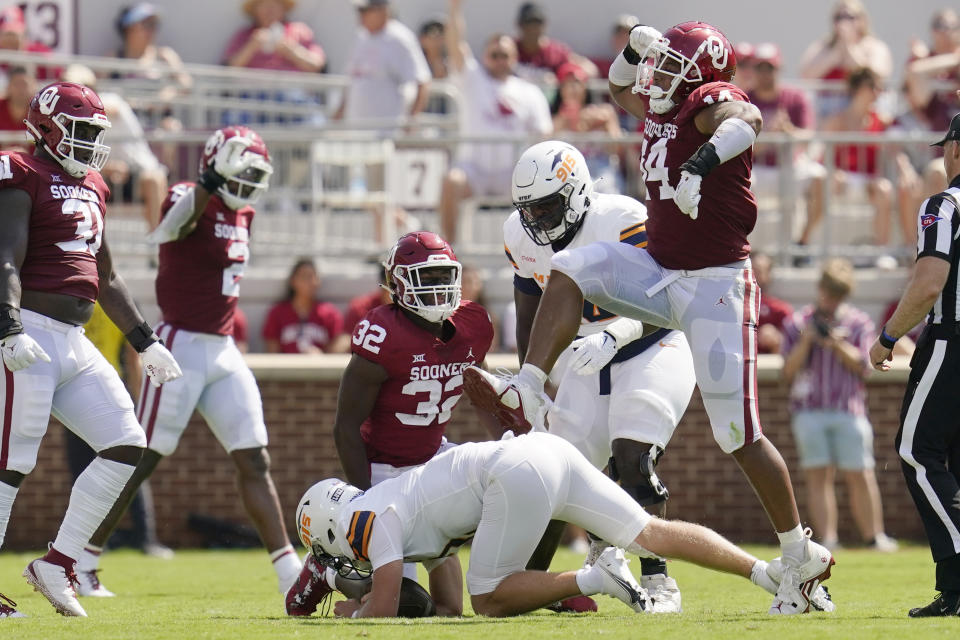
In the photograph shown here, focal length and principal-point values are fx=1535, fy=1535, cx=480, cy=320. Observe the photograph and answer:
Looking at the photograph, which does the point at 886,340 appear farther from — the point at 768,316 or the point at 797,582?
the point at 768,316

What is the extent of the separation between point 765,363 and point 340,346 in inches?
131

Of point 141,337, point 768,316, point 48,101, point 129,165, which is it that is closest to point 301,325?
point 129,165

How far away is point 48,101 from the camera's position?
6.81 m

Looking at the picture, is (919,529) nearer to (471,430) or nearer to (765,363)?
(765,363)

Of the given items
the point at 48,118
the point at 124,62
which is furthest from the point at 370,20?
the point at 48,118

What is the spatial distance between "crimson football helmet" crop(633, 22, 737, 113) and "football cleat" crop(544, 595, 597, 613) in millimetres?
2204

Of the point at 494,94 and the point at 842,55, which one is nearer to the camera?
the point at 494,94

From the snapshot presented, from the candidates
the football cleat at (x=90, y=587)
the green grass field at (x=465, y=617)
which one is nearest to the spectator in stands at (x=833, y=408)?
the green grass field at (x=465, y=617)

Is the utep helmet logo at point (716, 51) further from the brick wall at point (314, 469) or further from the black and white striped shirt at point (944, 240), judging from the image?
the brick wall at point (314, 469)

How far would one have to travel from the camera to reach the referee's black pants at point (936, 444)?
6.09 meters

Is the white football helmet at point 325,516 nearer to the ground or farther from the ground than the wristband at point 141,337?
nearer to the ground

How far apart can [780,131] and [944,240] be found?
719 centimetres

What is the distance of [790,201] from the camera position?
41.1ft

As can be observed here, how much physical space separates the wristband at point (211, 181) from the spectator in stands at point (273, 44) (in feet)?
24.3
